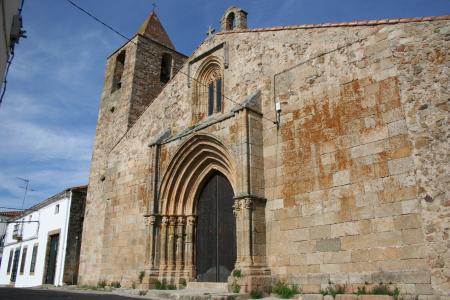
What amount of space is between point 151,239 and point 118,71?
10108 mm

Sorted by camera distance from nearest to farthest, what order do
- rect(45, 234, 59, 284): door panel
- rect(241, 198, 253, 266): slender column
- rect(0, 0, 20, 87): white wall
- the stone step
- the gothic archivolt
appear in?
rect(0, 0, 20, 87): white wall, rect(241, 198, 253, 266): slender column, the stone step, the gothic archivolt, rect(45, 234, 59, 284): door panel

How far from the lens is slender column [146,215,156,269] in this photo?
10.6 meters

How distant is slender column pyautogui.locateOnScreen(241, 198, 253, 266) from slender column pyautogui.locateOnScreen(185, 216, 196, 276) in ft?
9.37

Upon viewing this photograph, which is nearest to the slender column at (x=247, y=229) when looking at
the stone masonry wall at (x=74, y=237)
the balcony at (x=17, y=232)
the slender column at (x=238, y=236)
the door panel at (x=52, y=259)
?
the slender column at (x=238, y=236)

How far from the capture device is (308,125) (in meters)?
8.60

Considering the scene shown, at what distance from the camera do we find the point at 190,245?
10.9 m

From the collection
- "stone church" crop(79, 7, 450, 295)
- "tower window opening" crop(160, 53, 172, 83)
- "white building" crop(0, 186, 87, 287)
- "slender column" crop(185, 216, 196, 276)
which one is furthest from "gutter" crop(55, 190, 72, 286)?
"slender column" crop(185, 216, 196, 276)

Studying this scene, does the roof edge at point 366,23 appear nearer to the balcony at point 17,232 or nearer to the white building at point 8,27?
the white building at point 8,27

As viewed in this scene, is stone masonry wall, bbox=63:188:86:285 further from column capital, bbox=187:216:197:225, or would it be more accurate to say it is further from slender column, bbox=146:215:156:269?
column capital, bbox=187:216:197:225

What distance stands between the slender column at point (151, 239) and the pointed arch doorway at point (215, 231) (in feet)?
3.82

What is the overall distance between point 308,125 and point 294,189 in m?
1.41

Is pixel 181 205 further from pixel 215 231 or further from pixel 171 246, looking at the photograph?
pixel 215 231

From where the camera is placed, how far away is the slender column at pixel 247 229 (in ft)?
26.9

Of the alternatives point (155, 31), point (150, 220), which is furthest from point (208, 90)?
point (155, 31)
